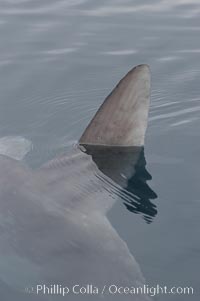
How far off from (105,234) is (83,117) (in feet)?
6.20

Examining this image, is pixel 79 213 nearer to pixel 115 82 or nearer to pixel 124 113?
pixel 124 113

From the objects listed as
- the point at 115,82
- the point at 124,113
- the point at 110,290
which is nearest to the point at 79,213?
the point at 110,290

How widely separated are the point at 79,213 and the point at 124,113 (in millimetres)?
911

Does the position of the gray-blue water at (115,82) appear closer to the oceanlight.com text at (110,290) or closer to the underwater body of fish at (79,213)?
the oceanlight.com text at (110,290)

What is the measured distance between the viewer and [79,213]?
4.18 metres

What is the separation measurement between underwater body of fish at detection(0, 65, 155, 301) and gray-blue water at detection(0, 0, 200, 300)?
0.53ft

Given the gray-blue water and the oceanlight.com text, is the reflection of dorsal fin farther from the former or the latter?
the oceanlight.com text

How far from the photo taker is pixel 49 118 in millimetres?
5852

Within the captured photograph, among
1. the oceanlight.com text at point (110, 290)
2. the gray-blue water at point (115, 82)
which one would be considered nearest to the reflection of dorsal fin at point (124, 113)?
the gray-blue water at point (115, 82)

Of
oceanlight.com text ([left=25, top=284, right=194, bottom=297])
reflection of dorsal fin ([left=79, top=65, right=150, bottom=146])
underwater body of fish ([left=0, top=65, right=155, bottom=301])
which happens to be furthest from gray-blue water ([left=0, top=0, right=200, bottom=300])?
reflection of dorsal fin ([left=79, top=65, right=150, bottom=146])

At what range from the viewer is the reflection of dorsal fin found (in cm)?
476

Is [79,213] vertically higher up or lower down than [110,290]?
higher up

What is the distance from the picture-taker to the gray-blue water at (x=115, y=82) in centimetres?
424

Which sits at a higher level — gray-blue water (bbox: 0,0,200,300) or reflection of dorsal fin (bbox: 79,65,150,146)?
reflection of dorsal fin (bbox: 79,65,150,146)
